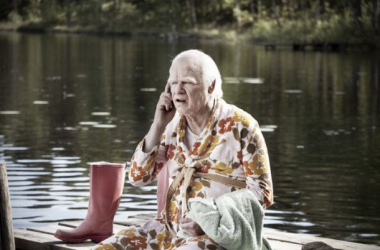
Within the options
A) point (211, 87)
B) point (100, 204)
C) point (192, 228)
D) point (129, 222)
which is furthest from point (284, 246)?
point (211, 87)

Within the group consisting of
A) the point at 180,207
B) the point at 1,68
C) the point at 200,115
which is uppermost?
the point at 200,115

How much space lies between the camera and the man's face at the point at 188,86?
531 cm

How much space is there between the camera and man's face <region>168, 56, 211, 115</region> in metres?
5.31

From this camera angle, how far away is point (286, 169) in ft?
43.7

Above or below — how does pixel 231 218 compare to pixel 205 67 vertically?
below

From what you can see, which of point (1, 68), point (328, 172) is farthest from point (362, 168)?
point (1, 68)

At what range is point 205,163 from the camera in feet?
17.7

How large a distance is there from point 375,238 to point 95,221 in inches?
132

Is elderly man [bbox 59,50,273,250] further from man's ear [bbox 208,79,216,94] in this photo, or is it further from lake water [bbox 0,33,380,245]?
lake water [bbox 0,33,380,245]

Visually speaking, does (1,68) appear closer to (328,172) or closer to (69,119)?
(69,119)

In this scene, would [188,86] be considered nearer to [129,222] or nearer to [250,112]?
[129,222]

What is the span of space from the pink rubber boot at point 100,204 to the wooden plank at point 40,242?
0.16 feet

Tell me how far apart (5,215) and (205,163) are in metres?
1.14

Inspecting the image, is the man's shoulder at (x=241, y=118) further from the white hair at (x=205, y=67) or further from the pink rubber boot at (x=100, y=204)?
the pink rubber boot at (x=100, y=204)
